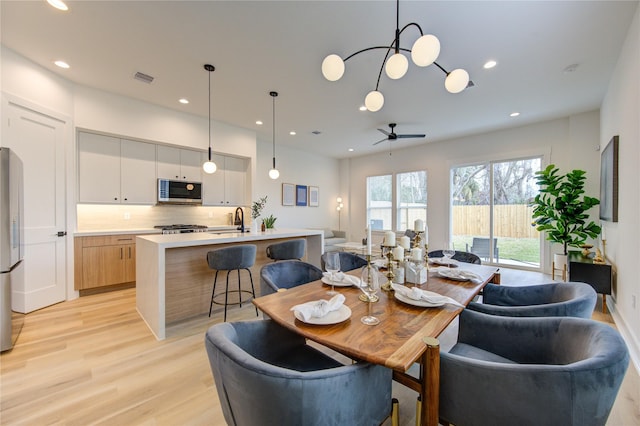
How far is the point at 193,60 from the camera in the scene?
2947 millimetres

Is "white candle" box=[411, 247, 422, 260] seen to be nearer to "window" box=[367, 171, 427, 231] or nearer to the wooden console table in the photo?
the wooden console table

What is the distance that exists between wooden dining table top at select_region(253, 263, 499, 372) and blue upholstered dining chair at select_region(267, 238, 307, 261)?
1.48 meters

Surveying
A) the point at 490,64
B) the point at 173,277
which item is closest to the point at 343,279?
the point at 173,277

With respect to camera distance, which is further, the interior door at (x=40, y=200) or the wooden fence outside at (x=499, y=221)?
the wooden fence outside at (x=499, y=221)

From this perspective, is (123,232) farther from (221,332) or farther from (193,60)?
(221,332)

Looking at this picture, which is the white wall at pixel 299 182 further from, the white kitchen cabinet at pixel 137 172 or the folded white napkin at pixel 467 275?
the folded white napkin at pixel 467 275

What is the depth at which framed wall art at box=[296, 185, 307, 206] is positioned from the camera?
705 centimetres

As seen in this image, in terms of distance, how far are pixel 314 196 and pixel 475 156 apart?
415 cm

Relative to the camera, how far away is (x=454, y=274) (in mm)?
1923

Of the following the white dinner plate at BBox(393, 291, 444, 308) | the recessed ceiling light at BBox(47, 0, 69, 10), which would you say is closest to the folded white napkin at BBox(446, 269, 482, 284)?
the white dinner plate at BBox(393, 291, 444, 308)

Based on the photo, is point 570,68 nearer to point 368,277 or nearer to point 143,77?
point 368,277

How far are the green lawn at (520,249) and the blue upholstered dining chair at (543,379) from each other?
5.03 meters

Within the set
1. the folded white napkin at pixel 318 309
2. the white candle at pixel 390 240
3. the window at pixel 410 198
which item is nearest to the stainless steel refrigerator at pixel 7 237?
the folded white napkin at pixel 318 309

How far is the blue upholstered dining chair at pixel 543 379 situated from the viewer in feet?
2.61
